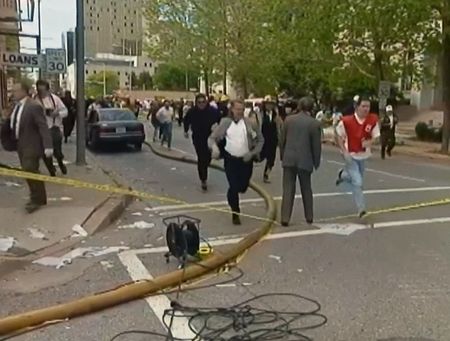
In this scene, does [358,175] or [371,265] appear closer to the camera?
[371,265]

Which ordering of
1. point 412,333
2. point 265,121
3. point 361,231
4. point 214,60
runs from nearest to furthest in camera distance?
point 412,333
point 361,231
point 265,121
point 214,60

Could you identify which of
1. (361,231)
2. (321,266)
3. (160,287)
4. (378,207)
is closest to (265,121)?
(378,207)

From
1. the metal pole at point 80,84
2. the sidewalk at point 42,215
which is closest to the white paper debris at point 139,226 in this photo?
the sidewalk at point 42,215

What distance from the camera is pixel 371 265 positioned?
21.2ft

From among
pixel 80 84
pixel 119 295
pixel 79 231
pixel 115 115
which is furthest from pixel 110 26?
pixel 119 295

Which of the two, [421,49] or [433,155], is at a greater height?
[421,49]

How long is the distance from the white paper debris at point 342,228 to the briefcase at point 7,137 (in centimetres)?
458

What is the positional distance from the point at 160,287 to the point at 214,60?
39.3 meters

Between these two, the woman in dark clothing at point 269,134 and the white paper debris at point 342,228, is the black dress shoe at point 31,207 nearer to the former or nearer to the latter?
the white paper debris at point 342,228

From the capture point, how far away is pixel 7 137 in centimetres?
916

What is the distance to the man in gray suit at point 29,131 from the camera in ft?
28.7

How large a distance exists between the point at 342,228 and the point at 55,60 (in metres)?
11.9

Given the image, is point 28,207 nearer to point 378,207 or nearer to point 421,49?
point 378,207

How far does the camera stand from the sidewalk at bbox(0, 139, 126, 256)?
7.32 meters
